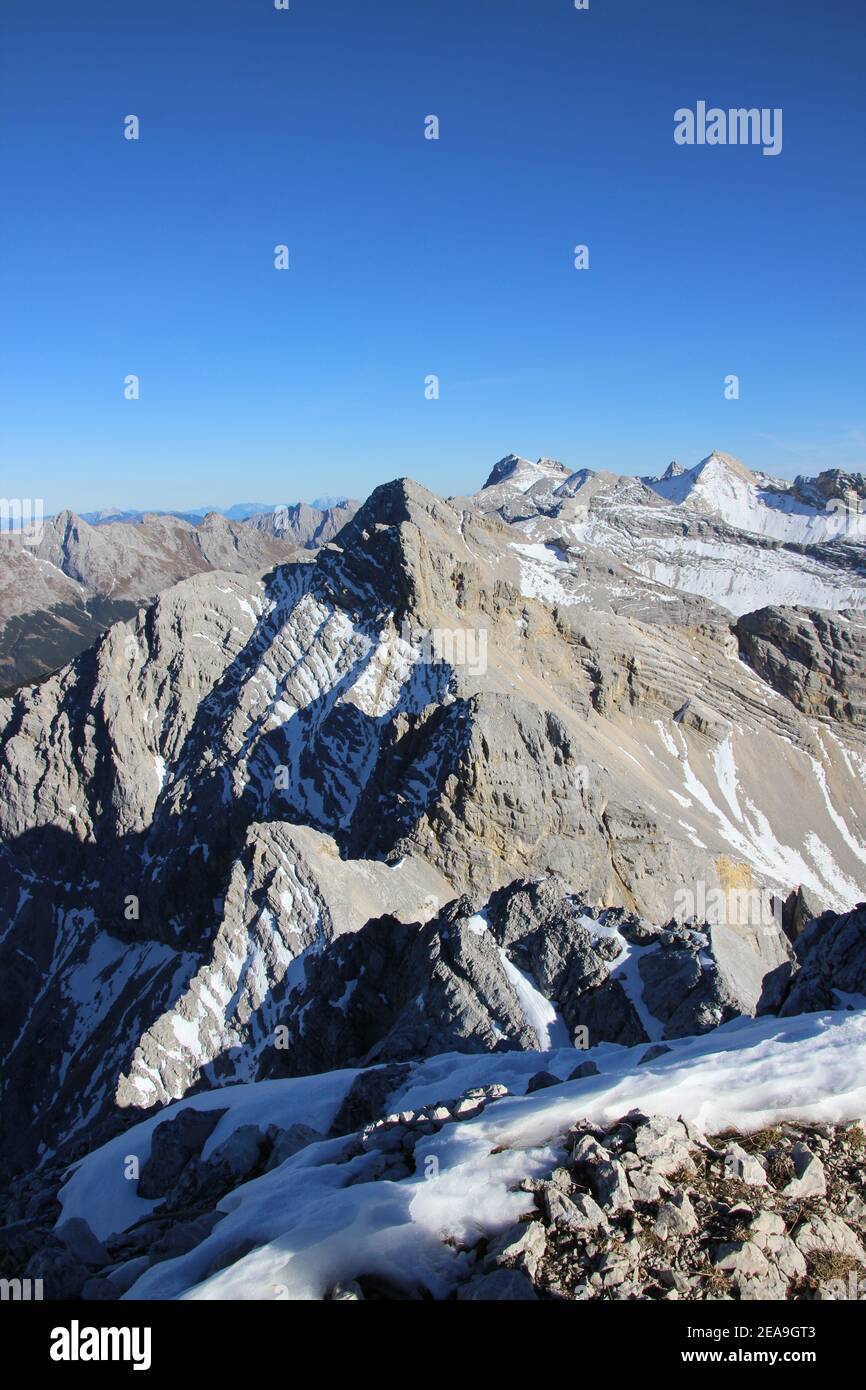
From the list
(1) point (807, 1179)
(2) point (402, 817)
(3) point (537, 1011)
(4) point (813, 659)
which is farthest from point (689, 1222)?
(4) point (813, 659)

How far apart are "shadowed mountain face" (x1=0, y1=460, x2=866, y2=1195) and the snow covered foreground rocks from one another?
41.7 feet

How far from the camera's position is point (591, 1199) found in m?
10.6

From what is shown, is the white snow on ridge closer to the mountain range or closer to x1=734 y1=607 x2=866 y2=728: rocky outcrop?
the mountain range

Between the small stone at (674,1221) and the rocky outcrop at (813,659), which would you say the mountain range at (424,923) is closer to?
the small stone at (674,1221)

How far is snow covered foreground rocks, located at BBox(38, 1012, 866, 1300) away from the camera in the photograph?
9945 mm

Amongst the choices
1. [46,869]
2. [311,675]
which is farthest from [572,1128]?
[46,869]

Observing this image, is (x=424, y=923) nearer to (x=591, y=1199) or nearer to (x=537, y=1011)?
(x=537, y=1011)

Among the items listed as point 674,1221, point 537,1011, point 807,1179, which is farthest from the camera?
point 537,1011

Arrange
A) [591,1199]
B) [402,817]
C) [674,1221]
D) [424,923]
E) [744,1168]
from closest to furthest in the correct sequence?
[674,1221] → [591,1199] → [744,1168] → [424,923] → [402,817]

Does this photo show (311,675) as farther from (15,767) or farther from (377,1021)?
(377,1021)

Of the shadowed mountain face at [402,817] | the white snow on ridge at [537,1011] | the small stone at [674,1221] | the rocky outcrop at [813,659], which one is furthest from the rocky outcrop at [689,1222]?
the rocky outcrop at [813,659]

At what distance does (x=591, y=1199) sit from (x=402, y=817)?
194 feet

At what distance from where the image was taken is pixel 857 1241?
33.6 feet
